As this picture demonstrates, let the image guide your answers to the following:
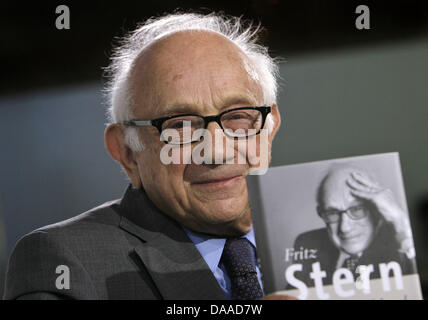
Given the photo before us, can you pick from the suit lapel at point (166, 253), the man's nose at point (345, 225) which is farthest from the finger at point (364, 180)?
the suit lapel at point (166, 253)

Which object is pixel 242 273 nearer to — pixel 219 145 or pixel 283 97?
pixel 219 145

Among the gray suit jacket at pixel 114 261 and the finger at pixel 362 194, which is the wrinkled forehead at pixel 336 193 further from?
the gray suit jacket at pixel 114 261

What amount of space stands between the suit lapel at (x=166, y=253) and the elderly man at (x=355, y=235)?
0.97 ft

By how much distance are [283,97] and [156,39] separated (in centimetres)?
45

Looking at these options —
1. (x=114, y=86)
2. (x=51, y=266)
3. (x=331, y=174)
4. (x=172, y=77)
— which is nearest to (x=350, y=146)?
(x=331, y=174)

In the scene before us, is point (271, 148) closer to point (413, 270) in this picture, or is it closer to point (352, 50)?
point (352, 50)

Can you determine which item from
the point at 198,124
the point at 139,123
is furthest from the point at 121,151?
the point at 198,124

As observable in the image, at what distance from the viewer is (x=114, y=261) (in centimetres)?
149

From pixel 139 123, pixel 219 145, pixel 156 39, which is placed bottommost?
pixel 219 145

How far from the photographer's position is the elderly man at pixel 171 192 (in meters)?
1.48

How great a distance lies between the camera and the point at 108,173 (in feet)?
5.37

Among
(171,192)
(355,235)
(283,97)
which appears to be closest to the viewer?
(355,235)

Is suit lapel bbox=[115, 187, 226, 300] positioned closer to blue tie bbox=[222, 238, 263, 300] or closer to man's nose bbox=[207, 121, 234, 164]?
blue tie bbox=[222, 238, 263, 300]

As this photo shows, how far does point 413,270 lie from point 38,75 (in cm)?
133
